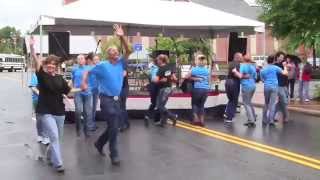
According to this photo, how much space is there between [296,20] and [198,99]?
31.2 ft

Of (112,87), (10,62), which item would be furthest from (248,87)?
(10,62)

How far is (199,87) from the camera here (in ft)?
46.9

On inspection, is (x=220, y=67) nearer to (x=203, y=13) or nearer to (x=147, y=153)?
(x=203, y=13)

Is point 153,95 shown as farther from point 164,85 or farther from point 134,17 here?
point 134,17

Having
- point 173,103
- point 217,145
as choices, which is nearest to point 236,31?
point 173,103

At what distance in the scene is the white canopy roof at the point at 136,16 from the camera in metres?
17.0

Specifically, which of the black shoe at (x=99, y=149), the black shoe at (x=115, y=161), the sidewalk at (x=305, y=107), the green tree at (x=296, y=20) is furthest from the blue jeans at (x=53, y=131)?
the green tree at (x=296, y=20)

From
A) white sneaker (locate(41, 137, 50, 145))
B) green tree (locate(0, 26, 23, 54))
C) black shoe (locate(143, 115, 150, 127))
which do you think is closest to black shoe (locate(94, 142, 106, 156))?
white sneaker (locate(41, 137, 50, 145))

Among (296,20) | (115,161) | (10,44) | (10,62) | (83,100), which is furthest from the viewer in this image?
(10,44)

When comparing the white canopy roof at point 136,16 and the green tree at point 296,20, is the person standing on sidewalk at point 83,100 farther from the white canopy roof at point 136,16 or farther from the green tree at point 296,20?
the green tree at point 296,20

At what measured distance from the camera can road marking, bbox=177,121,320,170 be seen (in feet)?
30.5

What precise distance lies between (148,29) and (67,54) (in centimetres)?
351

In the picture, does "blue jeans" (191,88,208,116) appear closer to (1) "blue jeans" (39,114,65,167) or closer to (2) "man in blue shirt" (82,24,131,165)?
(2) "man in blue shirt" (82,24,131,165)

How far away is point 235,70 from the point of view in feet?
48.2
